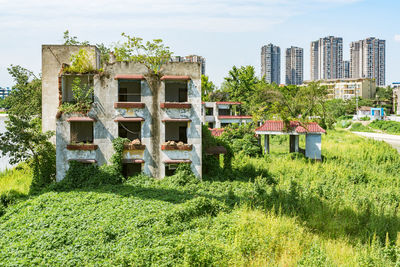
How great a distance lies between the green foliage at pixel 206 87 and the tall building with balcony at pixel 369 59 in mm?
94296

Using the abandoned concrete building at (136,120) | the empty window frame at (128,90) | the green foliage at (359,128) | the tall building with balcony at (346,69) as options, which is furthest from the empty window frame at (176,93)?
the tall building with balcony at (346,69)

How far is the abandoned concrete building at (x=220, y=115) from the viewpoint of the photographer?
4328cm

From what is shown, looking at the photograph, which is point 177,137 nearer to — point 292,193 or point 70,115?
point 70,115

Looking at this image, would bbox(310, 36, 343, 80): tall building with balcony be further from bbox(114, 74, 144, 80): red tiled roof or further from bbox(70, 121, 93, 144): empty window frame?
bbox(70, 121, 93, 144): empty window frame

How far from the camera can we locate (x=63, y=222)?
14.5 m

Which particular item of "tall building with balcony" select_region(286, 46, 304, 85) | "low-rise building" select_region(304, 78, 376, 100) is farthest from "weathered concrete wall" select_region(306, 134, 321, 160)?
"tall building with balcony" select_region(286, 46, 304, 85)

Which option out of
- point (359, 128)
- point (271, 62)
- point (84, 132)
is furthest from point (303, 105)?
point (271, 62)

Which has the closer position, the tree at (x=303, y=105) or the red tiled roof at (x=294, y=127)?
the red tiled roof at (x=294, y=127)

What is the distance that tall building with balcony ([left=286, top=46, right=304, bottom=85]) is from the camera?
454 feet

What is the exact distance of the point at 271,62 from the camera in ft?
417

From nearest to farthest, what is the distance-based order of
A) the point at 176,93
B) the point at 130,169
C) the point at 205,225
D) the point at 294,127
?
the point at 205,225, the point at 130,169, the point at 176,93, the point at 294,127

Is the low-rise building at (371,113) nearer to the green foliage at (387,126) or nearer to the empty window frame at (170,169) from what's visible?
the green foliage at (387,126)

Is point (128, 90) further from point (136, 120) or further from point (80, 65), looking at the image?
point (80, 65)

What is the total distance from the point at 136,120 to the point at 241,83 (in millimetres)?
36857
